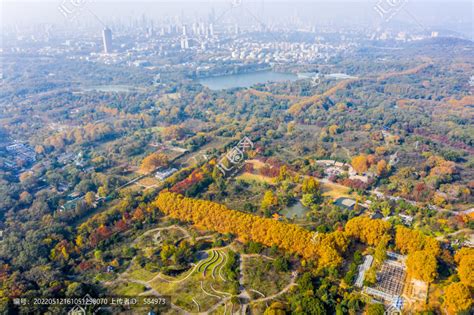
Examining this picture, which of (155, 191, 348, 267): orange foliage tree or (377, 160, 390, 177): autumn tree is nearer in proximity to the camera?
(155, 191, 348, 267): orange foliage tree

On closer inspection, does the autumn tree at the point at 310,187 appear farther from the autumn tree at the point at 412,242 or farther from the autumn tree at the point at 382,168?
the autumn tree at the point at 412,242

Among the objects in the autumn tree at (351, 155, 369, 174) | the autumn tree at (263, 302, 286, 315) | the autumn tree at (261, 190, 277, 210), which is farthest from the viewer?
the autumn tree at (351, 155, 369, 174)

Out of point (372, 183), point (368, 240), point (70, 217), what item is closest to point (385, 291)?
point (368, 240)

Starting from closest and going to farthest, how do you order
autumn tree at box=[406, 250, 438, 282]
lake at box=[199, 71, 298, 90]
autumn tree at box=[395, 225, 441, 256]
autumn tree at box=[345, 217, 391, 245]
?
autumn tree at box=[406, 250, 438, 282] → autumn tree at box=[395, 225, 441, 256] → autumn tree at box=[345, 217, 391, 245] → lake at box=[199, 71, 298, 90]

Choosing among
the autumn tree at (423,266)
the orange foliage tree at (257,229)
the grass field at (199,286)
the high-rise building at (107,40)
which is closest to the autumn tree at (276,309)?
the grass field at (199,286)

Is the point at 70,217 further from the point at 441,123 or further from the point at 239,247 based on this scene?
the point at 441,123

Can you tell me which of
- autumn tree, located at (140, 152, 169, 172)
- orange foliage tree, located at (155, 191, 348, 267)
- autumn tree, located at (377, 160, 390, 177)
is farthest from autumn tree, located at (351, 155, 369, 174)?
autumn tree, located at (140, 152, 169, 172)

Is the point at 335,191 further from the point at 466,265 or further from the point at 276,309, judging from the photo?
the point at 276,309

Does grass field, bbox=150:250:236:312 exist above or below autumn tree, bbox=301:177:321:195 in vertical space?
below

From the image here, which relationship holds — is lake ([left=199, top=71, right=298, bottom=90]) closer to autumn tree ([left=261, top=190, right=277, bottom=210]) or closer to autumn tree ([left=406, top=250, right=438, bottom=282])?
autumn tree ([left=261, top=190, right=277, bottom=210])
